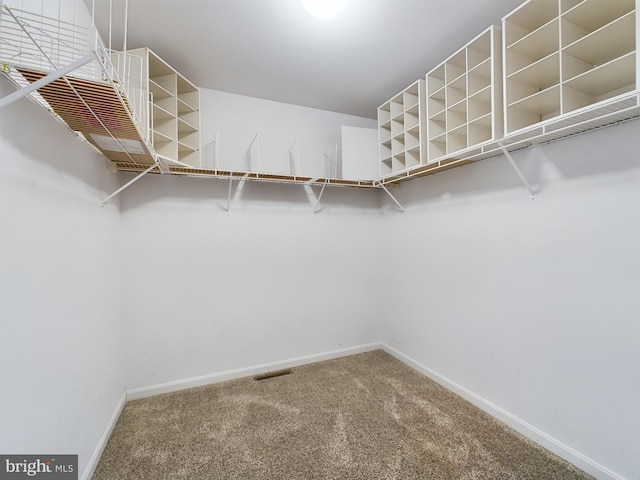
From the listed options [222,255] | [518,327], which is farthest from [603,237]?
[222,255]

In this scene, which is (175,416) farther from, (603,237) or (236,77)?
(603,237)

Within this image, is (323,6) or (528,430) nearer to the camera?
(323,6)

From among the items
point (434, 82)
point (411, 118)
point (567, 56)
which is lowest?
point (567, 56)

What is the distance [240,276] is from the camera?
2.84m

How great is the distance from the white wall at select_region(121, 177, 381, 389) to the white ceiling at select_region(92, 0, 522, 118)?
97 cm

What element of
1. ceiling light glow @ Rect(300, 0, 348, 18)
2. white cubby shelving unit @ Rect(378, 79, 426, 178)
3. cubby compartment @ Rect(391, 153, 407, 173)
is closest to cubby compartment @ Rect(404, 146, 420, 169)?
white cubby shelving unit @ Rect(378, 79, 426, 178)

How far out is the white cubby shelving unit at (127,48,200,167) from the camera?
2090 millimetres

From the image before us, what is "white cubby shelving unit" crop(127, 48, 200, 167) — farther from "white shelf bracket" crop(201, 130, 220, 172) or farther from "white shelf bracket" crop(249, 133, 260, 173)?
"white shelf bracket" crop(249, 133, 260, 173)

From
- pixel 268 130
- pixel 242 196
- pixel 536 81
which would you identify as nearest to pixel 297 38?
pixel 268 130

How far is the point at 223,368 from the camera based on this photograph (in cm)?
278

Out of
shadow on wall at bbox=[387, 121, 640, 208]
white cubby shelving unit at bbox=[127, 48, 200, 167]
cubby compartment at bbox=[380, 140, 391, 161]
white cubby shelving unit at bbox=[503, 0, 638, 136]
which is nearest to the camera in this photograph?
white cubby shelving unit at bbox=[503, 0, 638, 136]

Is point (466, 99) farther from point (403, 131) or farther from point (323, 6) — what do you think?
point (323, 6)

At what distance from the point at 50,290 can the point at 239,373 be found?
6.20 feet

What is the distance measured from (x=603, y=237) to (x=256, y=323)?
2.69m
